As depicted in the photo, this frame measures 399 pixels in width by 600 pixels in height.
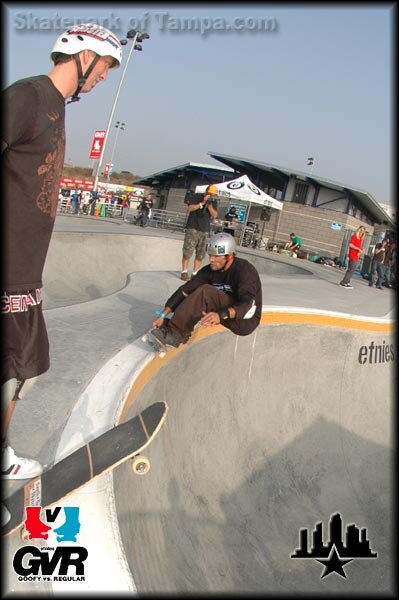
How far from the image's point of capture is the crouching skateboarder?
13.7 feet

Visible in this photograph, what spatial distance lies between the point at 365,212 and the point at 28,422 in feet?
106

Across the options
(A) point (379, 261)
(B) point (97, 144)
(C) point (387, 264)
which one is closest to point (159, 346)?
(A) point (379, 261)

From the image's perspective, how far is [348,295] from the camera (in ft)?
39.3

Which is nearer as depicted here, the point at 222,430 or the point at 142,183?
the point at 222,430

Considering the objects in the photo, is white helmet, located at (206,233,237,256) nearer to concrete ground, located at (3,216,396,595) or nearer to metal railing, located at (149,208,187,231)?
concrete ground, located at (3,216,396,595)

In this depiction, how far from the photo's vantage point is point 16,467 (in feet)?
7.18

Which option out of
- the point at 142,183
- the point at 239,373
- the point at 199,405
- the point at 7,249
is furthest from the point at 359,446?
the point at 142,183

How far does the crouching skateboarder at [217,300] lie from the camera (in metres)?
4.18

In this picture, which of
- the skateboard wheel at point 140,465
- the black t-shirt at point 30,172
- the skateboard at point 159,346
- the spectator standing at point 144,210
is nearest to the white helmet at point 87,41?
the black t-shirt at point 30,172

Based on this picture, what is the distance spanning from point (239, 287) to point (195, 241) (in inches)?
170

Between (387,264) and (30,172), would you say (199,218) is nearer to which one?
(30,172)

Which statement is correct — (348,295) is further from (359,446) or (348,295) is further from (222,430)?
(222,430)

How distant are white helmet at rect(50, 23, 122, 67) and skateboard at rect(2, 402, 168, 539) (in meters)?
2.01

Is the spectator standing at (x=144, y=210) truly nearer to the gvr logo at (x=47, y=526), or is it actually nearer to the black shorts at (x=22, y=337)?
the black shorts at (x=22, y=337)
